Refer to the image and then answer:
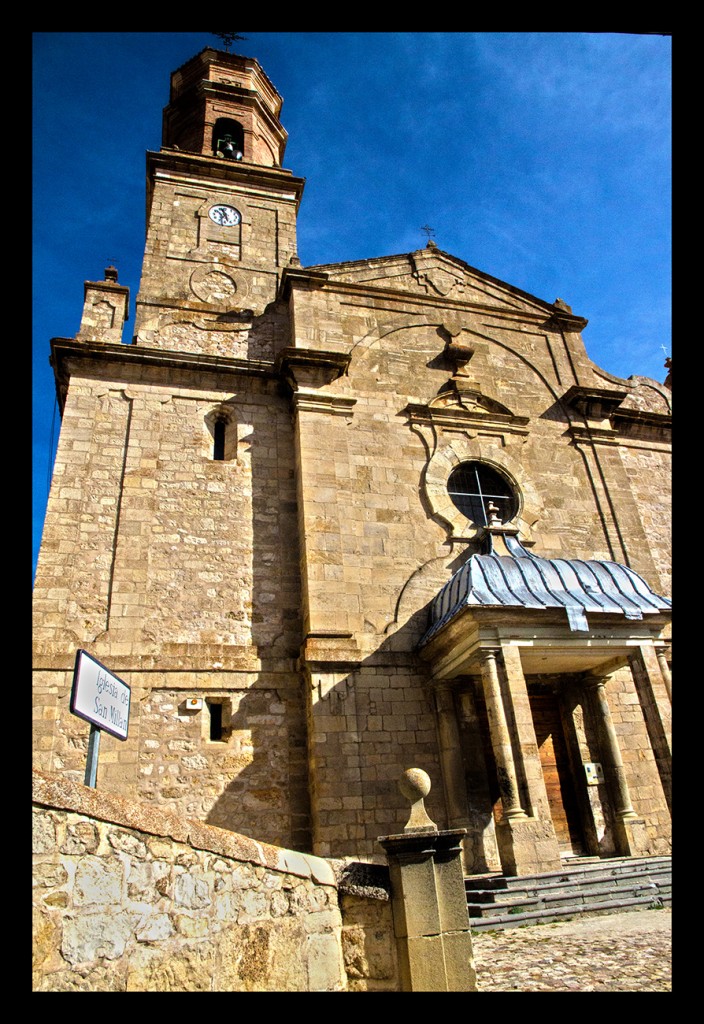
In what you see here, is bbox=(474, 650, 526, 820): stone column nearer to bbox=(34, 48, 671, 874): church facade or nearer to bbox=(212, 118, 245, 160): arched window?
bbox=(34, 48, 671, 874): church facade

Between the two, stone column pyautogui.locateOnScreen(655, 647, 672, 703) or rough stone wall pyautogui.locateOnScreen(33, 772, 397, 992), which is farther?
stone column pyautogui.locateOnScreen(655, 647, 672, 703)

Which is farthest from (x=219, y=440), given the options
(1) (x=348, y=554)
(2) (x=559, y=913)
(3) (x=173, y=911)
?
(3) (x=173, y=911)

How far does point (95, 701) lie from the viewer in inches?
192

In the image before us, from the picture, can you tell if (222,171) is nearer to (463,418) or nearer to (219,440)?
(219,440)

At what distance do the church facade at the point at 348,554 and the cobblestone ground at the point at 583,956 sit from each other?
141 centimetres

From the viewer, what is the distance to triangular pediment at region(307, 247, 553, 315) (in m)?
16.0

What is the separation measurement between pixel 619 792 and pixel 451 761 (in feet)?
9.69

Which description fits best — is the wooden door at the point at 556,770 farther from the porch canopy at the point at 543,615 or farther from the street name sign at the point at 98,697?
the street name sign at the point at 98,697

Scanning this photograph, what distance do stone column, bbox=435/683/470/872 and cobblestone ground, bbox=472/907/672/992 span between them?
294 cm

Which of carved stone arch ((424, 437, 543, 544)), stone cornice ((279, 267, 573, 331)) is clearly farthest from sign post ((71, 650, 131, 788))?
stone cornice ((279, 267, 573, 331))

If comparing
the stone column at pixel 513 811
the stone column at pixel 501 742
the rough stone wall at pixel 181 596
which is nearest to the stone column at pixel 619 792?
the stone column at pixel 513 811

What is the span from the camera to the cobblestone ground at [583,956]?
515 cm

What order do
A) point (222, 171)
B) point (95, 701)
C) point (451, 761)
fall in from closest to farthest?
point (95, 701)
point (451, 761)
point (222, 171)
